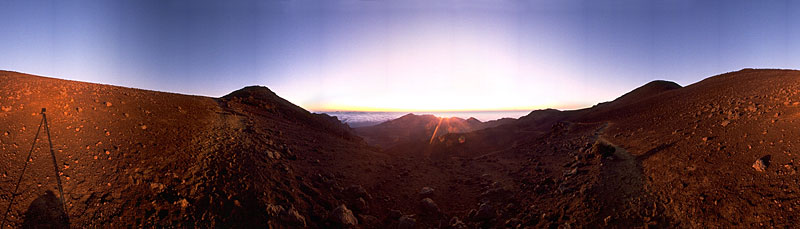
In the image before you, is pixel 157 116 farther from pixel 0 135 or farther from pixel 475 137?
pixel 475 137

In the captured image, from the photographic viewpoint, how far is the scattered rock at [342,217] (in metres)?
7.35

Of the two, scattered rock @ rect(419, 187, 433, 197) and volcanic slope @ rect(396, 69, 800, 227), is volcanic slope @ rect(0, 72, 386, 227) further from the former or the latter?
volcanic slope @ rect(396, 69, 800, 227)

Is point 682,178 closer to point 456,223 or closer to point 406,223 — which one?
point 456,223

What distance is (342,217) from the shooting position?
7.45 metres

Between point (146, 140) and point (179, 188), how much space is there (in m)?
3.04

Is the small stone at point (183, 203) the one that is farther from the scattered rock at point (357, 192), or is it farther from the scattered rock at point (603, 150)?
the scattered rock at point (603, 150)

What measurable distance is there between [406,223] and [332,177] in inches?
145

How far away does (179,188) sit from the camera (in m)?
6.67

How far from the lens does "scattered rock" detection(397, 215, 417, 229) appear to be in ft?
27.1

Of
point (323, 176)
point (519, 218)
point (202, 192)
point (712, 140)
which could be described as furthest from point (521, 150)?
point (202, 192)

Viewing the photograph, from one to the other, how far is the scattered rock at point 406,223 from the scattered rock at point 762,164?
27.2 feet

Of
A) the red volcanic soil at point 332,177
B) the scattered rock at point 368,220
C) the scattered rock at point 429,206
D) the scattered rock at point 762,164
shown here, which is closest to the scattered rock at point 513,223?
the red volcanic soil at point 332,177

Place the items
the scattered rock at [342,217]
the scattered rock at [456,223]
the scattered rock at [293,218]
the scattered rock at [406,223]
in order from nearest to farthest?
the scattered rock at [293,218]
the scattered rock at [342,217]
the scattered rock at [406,223]
the scattered rock at [456,223]

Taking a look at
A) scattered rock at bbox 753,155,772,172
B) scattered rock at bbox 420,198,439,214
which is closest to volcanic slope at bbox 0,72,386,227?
scattered rock at bbox 420,198,439,214
